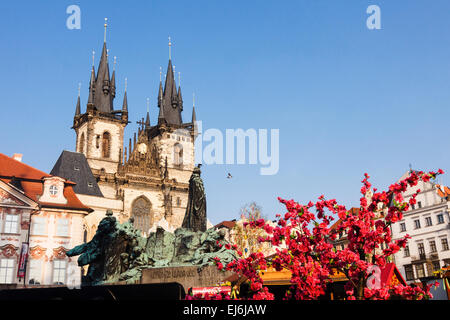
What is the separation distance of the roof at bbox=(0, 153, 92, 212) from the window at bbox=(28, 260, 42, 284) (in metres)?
3.63

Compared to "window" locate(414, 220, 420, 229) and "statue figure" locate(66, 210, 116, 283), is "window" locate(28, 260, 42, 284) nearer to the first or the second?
"statue figure" locate(66, 210, 116, 283)

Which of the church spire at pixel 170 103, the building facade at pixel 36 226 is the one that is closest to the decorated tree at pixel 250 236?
the building facade at pixel 36 226

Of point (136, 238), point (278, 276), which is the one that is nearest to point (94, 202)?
point (136, 238)

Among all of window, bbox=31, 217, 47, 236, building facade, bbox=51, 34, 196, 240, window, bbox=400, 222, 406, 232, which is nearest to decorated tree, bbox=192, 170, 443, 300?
window, bbox=31, 217, 47, 236

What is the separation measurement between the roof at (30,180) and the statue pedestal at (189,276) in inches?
789

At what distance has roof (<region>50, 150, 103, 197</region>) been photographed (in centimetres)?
5053

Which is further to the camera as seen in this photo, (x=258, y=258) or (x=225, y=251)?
(x=225, y=251)

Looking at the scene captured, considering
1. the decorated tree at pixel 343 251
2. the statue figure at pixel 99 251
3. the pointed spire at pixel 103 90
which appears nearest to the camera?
the decorated tree at pixel 343 251

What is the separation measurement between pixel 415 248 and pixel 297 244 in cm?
3443

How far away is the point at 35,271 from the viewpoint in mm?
30109

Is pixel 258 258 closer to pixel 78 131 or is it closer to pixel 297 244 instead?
pixel 297 244

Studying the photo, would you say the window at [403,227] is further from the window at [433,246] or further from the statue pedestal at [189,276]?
the statue pedestal at [189,276]

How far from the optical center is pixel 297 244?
8242 millimetres

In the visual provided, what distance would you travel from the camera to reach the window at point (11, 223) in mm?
28781
